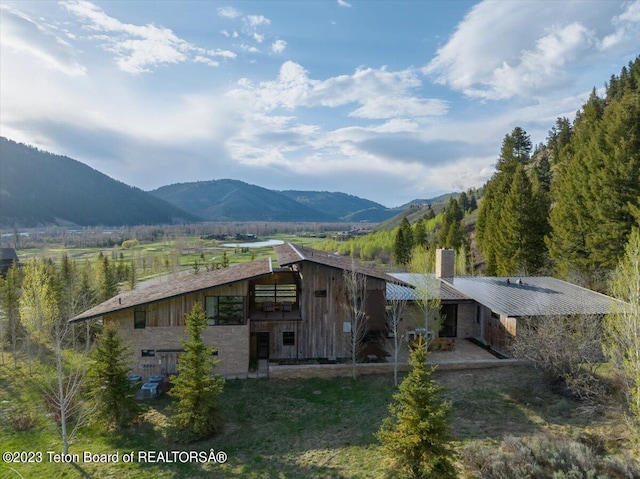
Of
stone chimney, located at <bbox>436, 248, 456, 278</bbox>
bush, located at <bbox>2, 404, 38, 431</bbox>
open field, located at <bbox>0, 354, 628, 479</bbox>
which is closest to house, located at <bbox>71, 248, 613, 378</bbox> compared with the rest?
open field, located at <bbox>0, 354, 628, 479</bbox>

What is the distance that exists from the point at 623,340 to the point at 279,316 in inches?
589

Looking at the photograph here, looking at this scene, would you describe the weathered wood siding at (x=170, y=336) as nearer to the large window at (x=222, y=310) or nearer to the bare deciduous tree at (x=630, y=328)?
the large window at (x=222, y=310)

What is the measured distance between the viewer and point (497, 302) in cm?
2047

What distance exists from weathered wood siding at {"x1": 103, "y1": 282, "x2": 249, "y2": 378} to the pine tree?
→ 10.6 metres

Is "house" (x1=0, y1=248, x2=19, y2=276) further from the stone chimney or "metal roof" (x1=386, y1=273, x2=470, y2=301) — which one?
the stone chimney

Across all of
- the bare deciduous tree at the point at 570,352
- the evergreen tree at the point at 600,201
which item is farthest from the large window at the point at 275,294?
the evergreen tree at the point at 600,201

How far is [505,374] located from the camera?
17.6 meters

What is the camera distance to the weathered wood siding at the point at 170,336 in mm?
18250

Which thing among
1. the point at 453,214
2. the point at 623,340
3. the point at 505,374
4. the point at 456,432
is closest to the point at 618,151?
the point at 505,374

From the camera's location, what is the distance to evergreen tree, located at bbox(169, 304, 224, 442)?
13.0 m

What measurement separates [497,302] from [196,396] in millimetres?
16198

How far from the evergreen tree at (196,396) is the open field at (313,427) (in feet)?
1.57

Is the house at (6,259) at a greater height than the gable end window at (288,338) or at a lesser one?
greater

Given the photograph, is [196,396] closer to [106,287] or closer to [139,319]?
[139,319]
